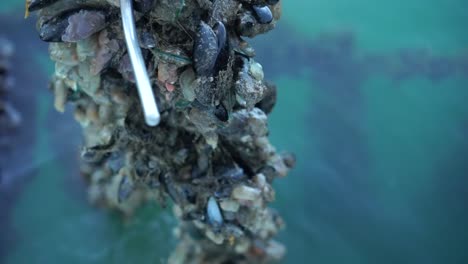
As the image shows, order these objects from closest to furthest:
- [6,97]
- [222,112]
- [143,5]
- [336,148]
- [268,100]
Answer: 1. [143,5]
2. [222,112]
3. [268,100]
4. [336,148]
5. [6,97]

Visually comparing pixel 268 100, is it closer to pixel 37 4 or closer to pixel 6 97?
pixel 37 4

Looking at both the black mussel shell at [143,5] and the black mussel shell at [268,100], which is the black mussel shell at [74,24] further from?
the black mussel shell at [268,100]

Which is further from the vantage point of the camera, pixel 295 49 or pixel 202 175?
pixel 295 49

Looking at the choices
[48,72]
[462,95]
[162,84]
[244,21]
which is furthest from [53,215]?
[462,95]

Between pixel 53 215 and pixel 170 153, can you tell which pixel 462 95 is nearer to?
pixel 170 153

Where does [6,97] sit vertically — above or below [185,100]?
below

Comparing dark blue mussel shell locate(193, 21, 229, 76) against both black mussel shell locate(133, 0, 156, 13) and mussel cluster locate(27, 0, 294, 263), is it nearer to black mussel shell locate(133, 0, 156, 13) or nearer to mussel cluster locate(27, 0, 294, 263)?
mussel cluster locate(27, 0, 294, 263)

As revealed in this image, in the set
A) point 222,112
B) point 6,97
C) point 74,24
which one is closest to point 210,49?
point 222,112
